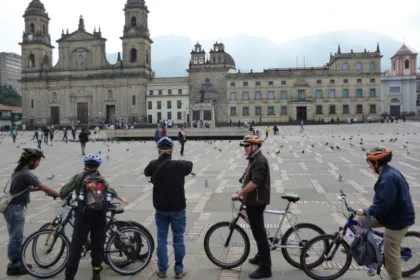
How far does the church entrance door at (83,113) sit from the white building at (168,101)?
37.1 feet

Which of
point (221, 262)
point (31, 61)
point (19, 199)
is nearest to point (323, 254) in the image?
point (221, 262)

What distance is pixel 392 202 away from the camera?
473 cm

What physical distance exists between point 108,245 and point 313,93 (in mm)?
78266

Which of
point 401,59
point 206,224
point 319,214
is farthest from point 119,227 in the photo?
point 401,59

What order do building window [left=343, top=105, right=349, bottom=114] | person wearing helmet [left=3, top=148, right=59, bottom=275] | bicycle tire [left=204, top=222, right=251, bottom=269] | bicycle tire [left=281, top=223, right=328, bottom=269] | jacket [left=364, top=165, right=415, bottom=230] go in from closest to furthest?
jacket [left=364, top=165, right=415, bottom=230] < person wearing helmet [left=3, top=148, right=59, bottom=275] < bicycle tire [left=281, top=223, right=328, bottom=269] < bicycle tire [left=204, top=222, right=251, bottom=269] < building window [left=343, top=105, right=349, bottom=114]

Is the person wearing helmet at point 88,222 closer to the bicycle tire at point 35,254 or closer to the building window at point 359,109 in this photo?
the bicycle tire at point 35,254

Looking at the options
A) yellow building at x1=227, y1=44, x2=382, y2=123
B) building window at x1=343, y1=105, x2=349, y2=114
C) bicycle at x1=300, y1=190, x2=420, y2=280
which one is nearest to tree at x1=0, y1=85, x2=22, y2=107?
yellow building at x1=227, y1=44, x2=382, y2=123

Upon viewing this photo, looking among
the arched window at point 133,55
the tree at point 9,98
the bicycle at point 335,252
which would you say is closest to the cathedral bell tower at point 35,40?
the arched window at point 133,55

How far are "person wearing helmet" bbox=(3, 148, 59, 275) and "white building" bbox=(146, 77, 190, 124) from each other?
7578 centimetres

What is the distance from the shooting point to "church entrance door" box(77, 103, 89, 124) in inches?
3305

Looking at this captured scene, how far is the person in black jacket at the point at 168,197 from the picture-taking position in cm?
576

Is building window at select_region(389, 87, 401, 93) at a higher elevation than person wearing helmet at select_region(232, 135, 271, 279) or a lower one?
higher

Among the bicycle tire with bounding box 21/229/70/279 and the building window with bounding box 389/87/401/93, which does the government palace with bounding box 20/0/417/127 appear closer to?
the building window with bounding box 389/87/401/93

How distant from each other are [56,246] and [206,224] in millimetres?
3308
